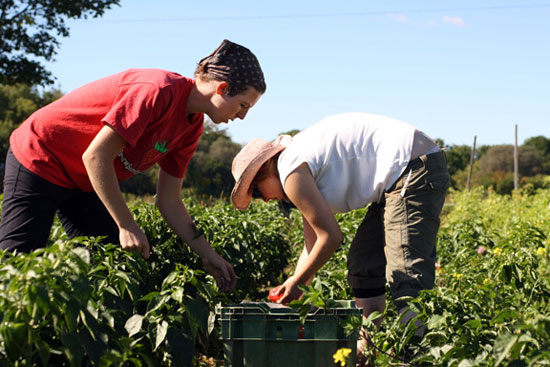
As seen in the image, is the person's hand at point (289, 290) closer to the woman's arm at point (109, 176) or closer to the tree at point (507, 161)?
the woman's arm at point (109, 176)

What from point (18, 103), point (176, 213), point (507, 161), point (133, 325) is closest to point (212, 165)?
point (18, 103)

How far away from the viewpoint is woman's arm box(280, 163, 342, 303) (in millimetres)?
2391

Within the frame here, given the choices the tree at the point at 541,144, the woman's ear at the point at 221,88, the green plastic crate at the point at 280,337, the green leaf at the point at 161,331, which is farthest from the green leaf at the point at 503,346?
the tree at the point at 541,144

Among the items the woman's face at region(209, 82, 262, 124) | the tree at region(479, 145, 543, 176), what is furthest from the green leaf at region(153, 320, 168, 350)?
the tree at region(479, 145, 543, 176)

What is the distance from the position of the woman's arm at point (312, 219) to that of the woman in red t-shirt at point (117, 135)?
365mm

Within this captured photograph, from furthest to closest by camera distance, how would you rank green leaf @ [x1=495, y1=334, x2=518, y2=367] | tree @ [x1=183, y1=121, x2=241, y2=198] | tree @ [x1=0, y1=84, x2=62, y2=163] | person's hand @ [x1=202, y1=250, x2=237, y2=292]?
tree @ [x1=0, y1=84, x2=62, y2=163] < tree @ [x1=183, y1=121, x2=241, y2=198] < person's hand @ [x1=202, y1=250, x2=237, y2=292] < green leaf @ [x1=495, y1=334, x2=518, y2=367]

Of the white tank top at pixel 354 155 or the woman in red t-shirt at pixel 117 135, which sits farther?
the white tank top at pixel 354 155

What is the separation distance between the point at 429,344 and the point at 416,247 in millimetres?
575

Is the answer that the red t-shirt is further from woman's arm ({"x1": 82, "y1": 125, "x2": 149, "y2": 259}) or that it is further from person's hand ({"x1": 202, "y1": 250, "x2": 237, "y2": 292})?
person's hand ({"x1": 202, "y1": 250, "x2": 237, "y2": 292})

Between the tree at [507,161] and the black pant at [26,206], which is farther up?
the black pant at [26,206]

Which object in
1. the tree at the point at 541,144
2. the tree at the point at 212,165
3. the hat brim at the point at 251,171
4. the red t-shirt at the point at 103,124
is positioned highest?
the red t-shirt at the point at 103,124

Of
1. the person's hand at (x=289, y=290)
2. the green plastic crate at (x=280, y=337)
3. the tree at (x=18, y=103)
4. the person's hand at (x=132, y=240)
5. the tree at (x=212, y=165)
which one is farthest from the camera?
the tree at (x=18, y=103)

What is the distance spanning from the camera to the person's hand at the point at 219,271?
9.11 feet

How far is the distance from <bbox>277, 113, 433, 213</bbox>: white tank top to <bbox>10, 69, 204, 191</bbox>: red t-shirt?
48cm
